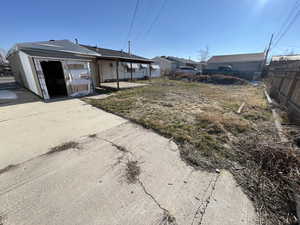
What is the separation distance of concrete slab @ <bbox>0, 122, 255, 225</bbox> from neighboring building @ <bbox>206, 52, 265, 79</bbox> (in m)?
33.7

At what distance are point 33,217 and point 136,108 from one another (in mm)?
4171

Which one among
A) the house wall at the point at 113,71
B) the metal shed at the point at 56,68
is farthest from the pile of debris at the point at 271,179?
the house wall at the point at 113,71

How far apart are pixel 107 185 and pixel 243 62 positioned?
3863 centimetres

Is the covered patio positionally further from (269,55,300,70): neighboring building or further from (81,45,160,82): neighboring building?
(269,55,300,70): neighboring building

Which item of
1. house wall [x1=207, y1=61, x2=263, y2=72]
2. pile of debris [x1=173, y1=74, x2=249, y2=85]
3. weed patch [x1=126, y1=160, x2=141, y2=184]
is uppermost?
house wall [x1=207, y1=61, x2=263, y2=72]

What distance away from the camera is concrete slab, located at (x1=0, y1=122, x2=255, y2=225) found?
4.50 feet

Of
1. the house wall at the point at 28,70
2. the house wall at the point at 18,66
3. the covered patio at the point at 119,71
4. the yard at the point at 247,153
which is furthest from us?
the covered patio at the point at 119,71

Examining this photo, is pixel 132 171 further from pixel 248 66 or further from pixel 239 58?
pixel 239 58

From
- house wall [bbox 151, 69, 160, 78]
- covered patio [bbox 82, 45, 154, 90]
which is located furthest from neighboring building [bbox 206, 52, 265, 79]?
covered patio [bbox 82, 45, 154, 90]

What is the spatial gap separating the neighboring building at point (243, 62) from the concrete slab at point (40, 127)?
3349cm

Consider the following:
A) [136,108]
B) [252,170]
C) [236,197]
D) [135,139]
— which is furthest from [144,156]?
[136,108]

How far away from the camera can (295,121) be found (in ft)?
13.2

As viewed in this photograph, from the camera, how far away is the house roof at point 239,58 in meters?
29.1

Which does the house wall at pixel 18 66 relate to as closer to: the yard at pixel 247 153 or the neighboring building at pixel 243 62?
the yard at pixel 247 153
